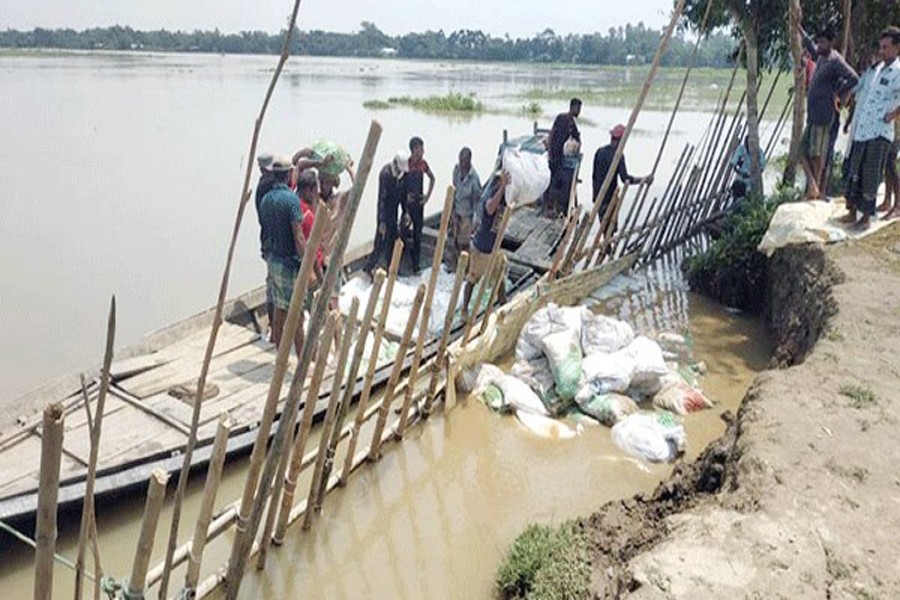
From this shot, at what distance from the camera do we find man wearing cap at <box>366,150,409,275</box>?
6.34m

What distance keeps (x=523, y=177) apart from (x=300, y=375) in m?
5.30

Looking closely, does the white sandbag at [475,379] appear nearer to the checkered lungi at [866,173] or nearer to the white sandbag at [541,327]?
the white sandbag at [541,327]

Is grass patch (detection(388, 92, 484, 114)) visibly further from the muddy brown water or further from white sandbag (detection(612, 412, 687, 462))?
white sandbag (detection(612, 412, 687, 462))

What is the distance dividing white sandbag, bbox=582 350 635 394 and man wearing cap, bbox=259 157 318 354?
88.6 inches

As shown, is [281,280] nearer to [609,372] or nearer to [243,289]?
[609,372]

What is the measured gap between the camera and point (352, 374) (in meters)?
3.56

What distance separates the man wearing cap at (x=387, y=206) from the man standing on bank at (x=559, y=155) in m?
2.53

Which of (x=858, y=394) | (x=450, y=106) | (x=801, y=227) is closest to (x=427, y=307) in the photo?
(x=858, y=394)

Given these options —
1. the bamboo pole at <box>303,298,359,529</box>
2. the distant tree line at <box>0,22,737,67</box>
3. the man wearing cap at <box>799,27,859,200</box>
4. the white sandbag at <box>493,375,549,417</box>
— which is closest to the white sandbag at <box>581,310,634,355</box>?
the white sandbag at <box>493,375,549,417</box>

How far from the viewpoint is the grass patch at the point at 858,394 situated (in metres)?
3.62

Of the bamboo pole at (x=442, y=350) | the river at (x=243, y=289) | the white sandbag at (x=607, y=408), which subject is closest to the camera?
the river at (x=243, y=289)

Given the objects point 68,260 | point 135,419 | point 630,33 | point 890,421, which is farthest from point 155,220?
point 630,33

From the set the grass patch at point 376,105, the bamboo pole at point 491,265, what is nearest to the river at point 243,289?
the bamboo pole at point 491,265

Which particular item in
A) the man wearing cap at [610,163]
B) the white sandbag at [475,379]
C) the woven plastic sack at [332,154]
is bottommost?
the white sandbag at [475,379]
